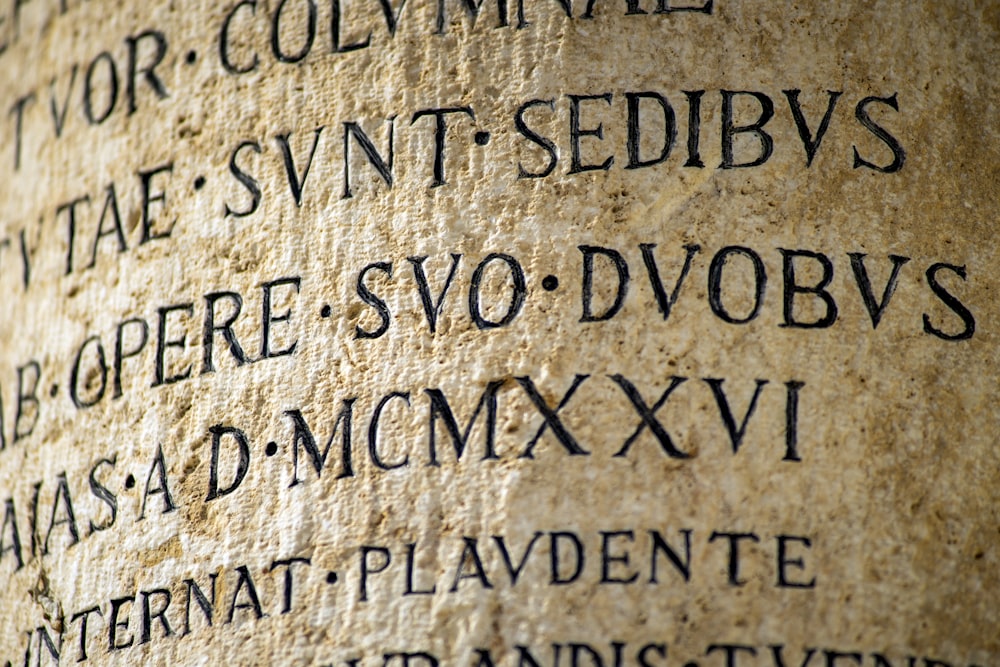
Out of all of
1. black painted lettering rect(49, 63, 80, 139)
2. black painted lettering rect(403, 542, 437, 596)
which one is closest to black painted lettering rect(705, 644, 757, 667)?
black painted lettering rect(403, 542, 437, 596)

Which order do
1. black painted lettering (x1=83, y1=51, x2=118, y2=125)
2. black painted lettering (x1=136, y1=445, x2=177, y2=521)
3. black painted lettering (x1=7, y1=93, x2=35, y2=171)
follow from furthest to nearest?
black painted lettering (x1=7, y1=93, x2=35, y2=171) → black painted lettering (x1=83, y1=51, x2=118, y2=125) → black painted lettering (x1=136, y1=445, x2=177, y2=521)

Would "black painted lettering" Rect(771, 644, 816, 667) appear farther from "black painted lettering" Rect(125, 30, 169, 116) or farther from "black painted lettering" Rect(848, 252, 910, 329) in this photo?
"black painted lettering" Rect(125, 30, 169, 116)

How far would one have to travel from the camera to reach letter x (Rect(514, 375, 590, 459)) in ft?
8.48

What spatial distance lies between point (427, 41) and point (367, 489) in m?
1.00

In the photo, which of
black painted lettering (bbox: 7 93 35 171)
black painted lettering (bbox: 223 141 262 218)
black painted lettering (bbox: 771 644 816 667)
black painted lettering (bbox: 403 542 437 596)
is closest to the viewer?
black painted lettering (bbox: 771 644 816 667)

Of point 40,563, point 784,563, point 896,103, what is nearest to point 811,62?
point 896,103

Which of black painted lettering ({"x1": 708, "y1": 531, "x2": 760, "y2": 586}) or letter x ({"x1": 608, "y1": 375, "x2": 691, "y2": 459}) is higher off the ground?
letter x ({"x1": 608, "y1": 375, "x2": 691, "y2": 459})

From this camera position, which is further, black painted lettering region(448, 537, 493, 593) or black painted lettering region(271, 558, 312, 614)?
black painted lettering region(271, 558, 312, 614)

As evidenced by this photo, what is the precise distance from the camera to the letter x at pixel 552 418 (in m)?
2.58

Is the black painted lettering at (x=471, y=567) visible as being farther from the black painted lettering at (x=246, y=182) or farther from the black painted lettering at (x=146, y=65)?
the black painted lettering at (x=146, y=65)

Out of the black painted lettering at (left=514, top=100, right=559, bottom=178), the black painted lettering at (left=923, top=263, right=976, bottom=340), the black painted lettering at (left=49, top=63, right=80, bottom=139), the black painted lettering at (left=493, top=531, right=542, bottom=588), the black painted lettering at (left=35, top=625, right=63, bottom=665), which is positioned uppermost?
the black painted lettering at (left=49, top=63, right=80, bottom=139)

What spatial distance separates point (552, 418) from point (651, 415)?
191 millimetres

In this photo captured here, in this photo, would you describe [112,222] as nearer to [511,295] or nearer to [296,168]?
[296,168]

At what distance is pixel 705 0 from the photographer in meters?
2.88
